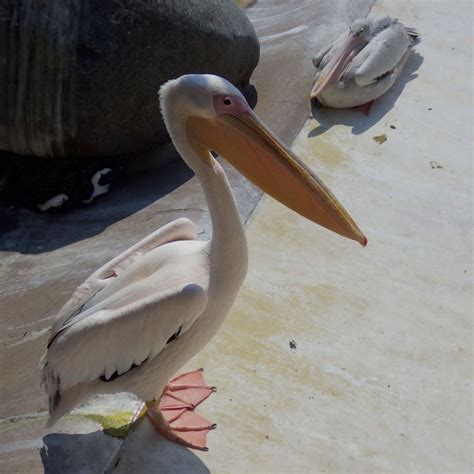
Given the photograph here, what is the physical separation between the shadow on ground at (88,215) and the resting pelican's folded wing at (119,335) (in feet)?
5.70

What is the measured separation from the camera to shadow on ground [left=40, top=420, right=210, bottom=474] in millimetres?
3105

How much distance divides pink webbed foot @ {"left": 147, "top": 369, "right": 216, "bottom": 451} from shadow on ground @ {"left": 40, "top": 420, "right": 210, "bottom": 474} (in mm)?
52

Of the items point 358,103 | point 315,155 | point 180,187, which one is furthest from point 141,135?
point 358,103

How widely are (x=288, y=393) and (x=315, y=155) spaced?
2.20 m

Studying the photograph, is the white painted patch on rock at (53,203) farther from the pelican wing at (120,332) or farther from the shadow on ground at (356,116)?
the pelican wing at (120,332)

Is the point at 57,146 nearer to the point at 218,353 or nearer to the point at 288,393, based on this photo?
the point at 218,353

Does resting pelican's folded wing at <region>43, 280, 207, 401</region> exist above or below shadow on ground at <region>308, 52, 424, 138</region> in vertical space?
above

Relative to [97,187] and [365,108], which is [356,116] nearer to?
[365,108]

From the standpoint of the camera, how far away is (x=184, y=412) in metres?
3.34

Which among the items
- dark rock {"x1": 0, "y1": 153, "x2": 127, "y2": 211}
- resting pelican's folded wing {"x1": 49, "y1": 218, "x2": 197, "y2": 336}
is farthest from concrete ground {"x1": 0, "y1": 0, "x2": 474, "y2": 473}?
resting pelican's folded wing {"x1": 49, "y1": 218, "x2": 197, "y2": 336}

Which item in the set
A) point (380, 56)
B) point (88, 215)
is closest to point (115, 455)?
point (88, 215)

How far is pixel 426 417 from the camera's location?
3482mm

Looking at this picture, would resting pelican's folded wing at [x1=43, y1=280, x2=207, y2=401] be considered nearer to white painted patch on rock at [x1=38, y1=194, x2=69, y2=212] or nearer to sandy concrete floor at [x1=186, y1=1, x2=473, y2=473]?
sandy concrete floor at [x1=186, y1=1, x2=473, y2=473]

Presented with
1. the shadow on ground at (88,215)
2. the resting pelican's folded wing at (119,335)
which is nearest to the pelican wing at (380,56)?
the shadow on ground at (88,215)
